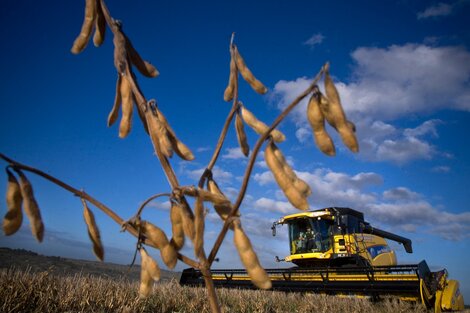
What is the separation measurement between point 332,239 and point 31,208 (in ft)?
48.2

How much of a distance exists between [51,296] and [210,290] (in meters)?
4.00

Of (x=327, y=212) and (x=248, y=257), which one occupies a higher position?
(x=327, y=212)

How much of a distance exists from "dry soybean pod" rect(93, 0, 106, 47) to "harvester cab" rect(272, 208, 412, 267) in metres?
14.1

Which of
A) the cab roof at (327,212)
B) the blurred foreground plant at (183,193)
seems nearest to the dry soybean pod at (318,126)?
the blurred foreground plant at (183,193)

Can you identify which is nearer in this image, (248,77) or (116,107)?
(116,107)

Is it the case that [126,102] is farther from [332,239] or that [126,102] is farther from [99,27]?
[332,239]

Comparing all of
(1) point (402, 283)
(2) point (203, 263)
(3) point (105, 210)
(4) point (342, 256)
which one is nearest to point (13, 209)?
(3) point (105, 210)

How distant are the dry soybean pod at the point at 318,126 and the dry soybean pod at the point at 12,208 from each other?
0.85 m

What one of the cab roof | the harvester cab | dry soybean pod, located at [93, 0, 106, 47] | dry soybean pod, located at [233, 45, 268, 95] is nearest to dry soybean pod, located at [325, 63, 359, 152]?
dry soybean pod, located at [233, 45, 268, 95]

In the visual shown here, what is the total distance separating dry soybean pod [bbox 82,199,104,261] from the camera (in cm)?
113

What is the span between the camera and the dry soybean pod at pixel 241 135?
4.57ft

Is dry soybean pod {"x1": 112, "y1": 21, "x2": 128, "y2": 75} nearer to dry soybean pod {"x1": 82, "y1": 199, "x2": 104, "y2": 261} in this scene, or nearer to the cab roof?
dry soybean pod {"x1": 82, "y1": 199, "x2": 104, "y2": 261}

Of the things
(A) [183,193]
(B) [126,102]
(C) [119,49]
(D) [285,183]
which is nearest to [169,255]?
(A) [183,193]

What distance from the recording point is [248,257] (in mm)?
1041
